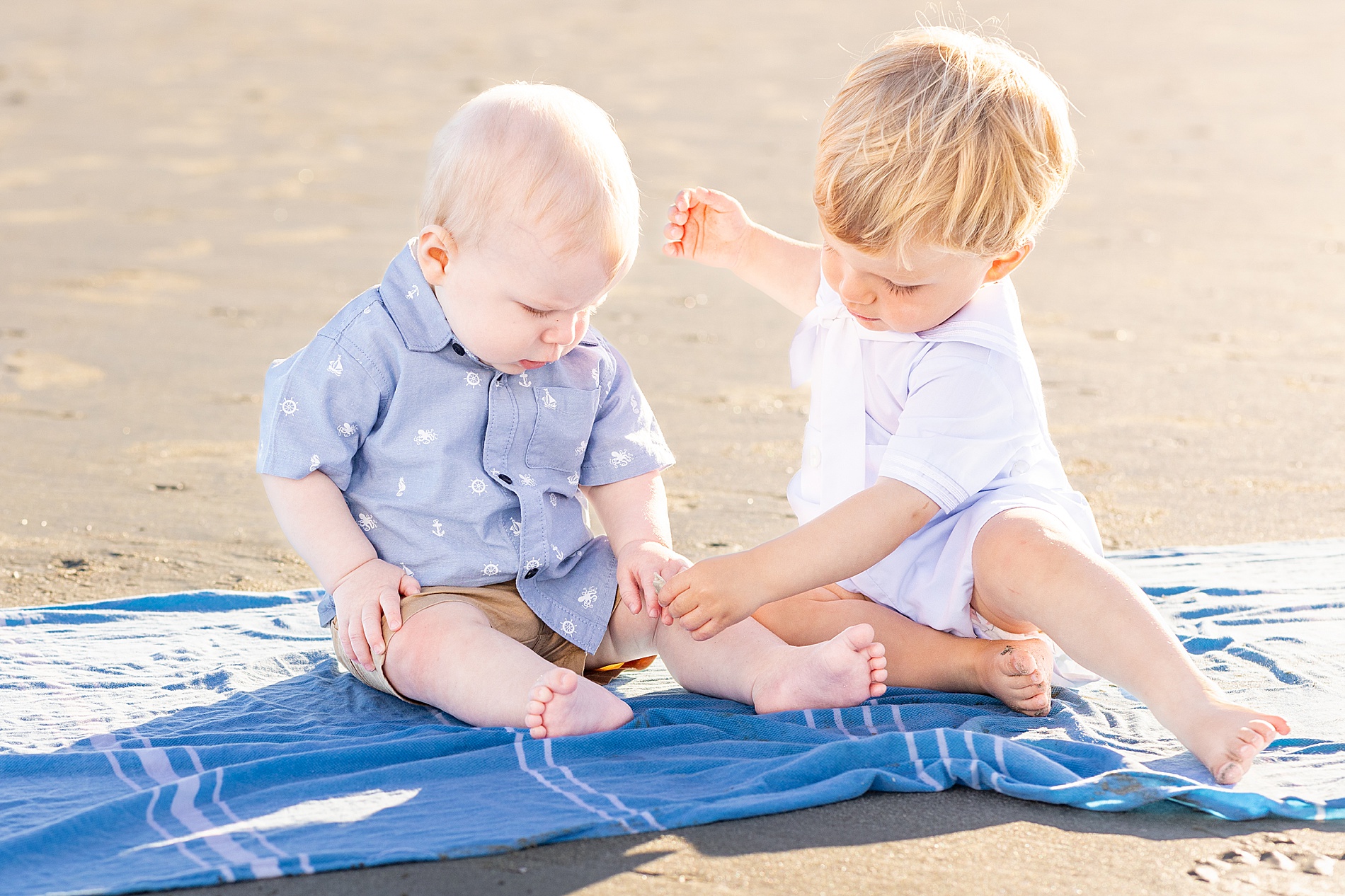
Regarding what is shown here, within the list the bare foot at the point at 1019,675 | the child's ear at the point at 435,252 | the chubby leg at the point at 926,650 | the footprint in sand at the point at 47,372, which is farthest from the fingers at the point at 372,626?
the footprint in sand at the point at 47,372

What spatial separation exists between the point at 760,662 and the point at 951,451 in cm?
40

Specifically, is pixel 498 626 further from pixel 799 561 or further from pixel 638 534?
pixel 799 561

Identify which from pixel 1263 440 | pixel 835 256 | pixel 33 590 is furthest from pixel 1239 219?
pixel 33 590

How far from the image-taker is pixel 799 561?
6.77 feet

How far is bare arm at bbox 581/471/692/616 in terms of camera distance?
7.14 feet

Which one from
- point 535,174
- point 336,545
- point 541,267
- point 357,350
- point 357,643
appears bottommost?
point 357,643

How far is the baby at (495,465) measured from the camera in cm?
204

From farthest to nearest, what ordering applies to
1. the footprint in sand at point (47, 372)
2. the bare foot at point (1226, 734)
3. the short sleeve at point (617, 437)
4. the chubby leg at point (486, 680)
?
the footprint in sand at point (47, 372) → the short sleeve at point (617, 437) → the chubby leg at point (486, 680) → the bare foot at point (1226, 734)

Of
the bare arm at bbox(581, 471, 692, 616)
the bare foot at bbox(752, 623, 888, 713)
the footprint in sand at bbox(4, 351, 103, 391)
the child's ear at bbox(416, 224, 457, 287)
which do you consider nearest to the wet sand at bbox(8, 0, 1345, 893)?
the footprint in sand at bbox(4, 351, 103, 391)

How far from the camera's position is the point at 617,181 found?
6.79 ft

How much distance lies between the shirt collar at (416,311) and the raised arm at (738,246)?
0.51 metres

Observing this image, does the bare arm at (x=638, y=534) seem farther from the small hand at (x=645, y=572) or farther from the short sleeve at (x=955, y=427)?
the short sleeve at (x=955, y=427)

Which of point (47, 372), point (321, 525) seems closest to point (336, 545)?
point (321, 525)

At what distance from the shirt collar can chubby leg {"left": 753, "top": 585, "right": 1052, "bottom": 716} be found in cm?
66
